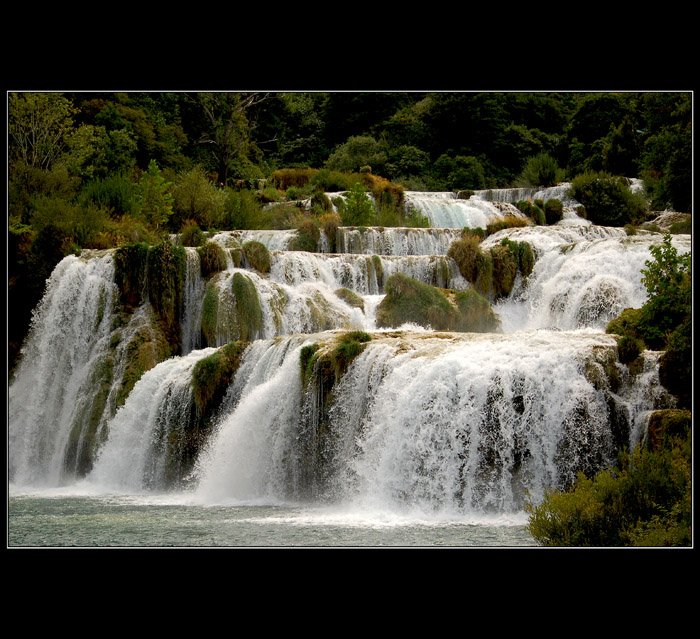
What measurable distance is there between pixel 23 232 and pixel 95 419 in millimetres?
5540

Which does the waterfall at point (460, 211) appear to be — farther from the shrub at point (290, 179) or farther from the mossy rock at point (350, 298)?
the mossy rock at point (350, 298)

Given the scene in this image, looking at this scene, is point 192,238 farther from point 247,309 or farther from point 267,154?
point 267,154

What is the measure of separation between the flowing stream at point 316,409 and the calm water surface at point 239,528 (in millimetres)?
49

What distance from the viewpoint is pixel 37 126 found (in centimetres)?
2341

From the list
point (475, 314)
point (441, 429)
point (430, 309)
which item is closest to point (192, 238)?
point (430, 309)

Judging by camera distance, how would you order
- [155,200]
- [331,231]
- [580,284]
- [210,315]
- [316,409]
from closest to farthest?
1. [316,409]
2. [210,315]
3. [580,284]
4. [331,231]
5. [155,200]

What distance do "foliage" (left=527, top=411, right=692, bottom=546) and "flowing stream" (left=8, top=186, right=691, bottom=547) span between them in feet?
2.85

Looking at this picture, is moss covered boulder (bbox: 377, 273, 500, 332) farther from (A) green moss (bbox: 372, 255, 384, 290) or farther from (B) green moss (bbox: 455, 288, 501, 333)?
(A) green moss (bbox: 372, 255, 384, 290)

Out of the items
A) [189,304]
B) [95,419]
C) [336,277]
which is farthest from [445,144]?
[95,419]

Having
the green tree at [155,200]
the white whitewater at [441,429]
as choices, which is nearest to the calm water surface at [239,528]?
the white whitewater at [441,429]

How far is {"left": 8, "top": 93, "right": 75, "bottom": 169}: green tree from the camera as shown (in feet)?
75.9

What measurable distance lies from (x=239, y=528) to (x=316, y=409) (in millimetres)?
3106

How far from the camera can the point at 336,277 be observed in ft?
63.1

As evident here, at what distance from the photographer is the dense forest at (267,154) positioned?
61.2ft
